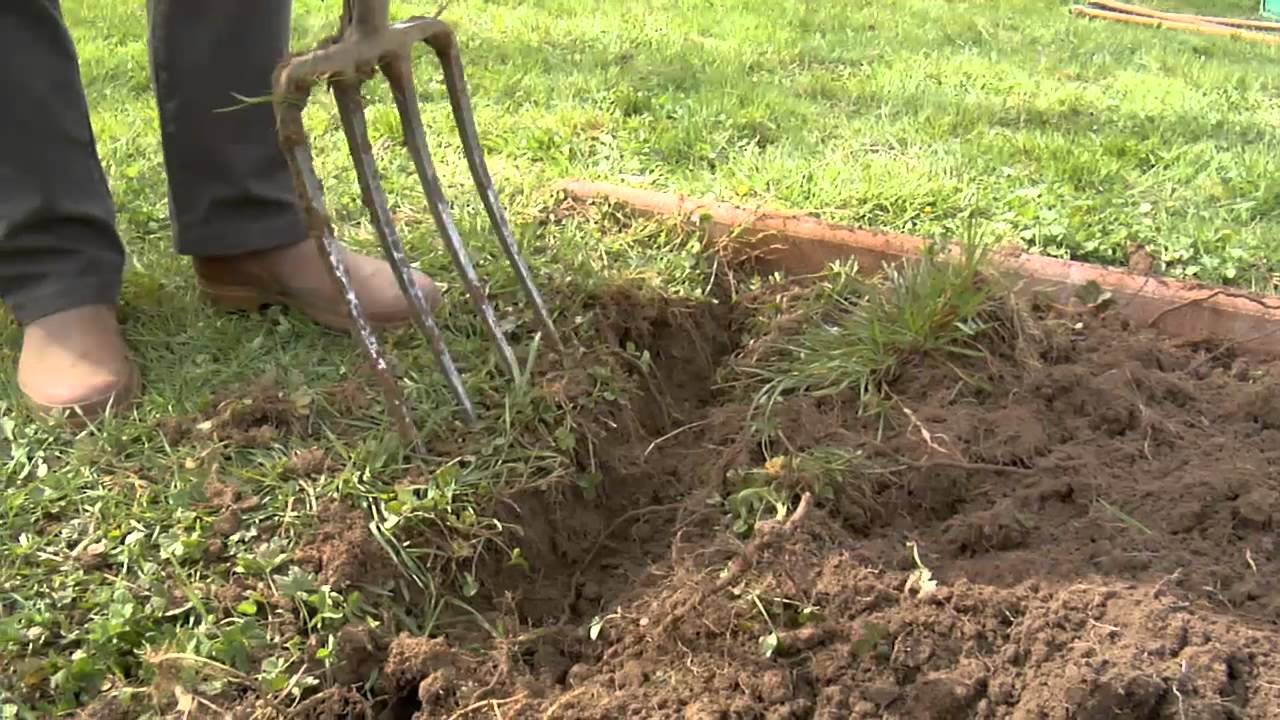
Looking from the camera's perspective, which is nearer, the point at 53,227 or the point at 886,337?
the point at 53,227

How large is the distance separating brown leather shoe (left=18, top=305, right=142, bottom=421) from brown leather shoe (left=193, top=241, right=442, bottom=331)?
0.24 meters

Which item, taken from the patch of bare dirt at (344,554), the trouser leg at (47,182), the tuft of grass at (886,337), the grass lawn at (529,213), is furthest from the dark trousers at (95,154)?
the tuft of grass at (886,337)

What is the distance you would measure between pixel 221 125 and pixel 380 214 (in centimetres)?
49

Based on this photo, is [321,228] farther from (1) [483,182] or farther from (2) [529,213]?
(2) [529,213]

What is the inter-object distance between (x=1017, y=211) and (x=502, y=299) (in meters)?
1.28

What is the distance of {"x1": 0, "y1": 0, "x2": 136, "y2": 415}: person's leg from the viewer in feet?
6.24

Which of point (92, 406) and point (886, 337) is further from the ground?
point (92, 406)

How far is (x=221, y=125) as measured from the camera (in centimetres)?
205

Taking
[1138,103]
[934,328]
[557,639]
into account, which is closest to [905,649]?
[557,639]

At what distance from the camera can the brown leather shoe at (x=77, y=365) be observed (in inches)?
74.8

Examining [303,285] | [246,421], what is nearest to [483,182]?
[303,285]

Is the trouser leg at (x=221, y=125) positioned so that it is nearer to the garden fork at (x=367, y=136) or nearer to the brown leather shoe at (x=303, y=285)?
the brown leather shoe at (x=303, y=285)

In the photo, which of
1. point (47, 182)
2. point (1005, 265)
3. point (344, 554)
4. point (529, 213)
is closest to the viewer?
point (344, 554)

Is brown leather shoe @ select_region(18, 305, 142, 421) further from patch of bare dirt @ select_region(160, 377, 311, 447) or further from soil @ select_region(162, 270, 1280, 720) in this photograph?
soil @ select_region(162, 270, 1280, 720)
